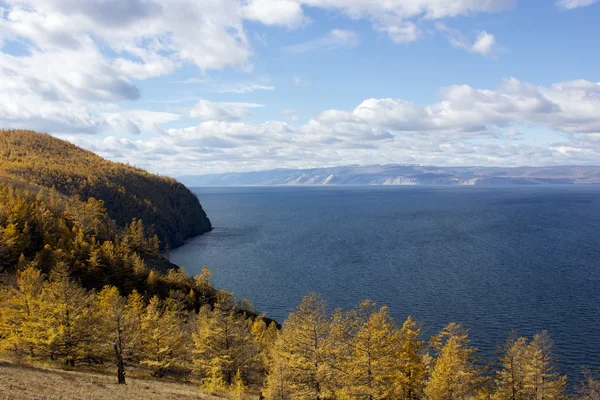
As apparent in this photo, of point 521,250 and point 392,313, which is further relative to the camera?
point 521,250

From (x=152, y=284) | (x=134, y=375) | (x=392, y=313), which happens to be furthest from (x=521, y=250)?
(x=134, y=375)

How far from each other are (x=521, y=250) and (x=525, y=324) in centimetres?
8276

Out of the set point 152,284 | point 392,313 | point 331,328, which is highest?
point 331,328

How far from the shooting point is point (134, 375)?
52.5m

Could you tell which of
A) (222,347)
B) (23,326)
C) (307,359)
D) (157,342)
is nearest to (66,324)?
(23,326)

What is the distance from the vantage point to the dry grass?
1252 inches

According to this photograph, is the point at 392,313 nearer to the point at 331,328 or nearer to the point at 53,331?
the point at 331,328

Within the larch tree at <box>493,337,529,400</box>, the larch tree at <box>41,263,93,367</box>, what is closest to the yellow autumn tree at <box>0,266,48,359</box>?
the larch tree at <box>41,263,93,367</box>

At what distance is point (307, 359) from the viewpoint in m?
39.3

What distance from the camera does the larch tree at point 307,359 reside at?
38812 millimetres

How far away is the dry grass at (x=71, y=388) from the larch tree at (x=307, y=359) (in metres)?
9.78

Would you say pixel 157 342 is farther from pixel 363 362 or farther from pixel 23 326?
pixel 363 362

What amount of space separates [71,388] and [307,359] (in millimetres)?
20411

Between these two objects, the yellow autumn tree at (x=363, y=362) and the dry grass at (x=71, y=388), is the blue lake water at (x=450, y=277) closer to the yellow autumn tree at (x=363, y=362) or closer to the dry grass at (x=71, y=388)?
the yellow autumn tree at (x=363, y=362)
